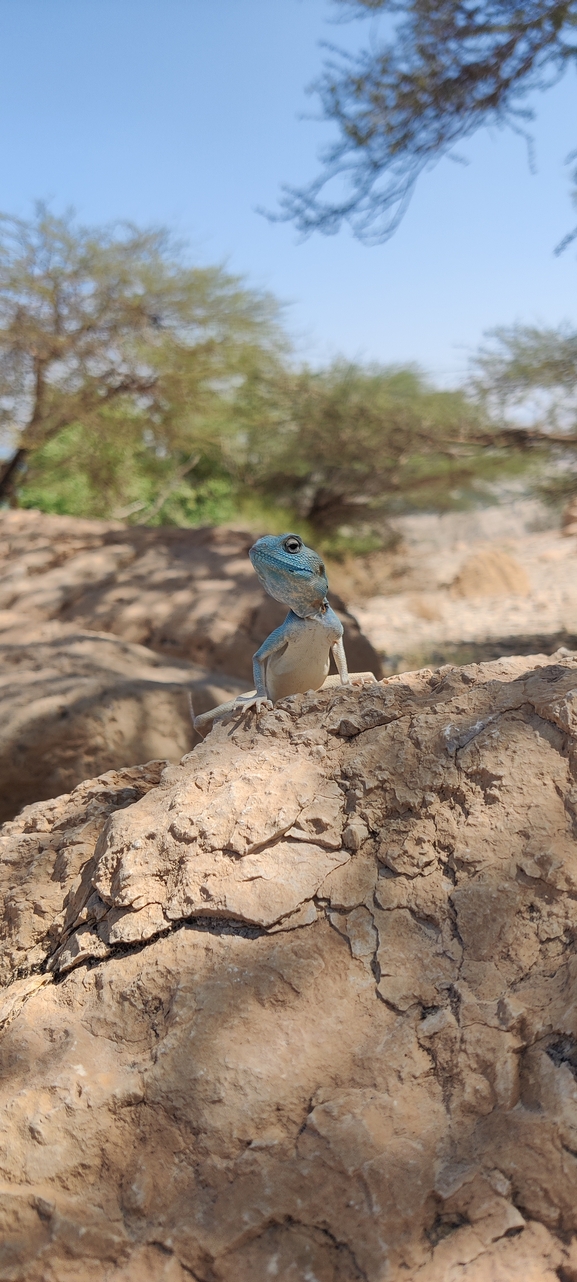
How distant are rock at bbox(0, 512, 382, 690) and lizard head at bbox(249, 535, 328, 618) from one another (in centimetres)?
239

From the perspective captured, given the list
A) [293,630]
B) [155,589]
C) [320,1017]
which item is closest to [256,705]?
[293,630]

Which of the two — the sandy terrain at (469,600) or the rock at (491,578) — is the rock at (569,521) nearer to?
the sandy terrain at (469,600)

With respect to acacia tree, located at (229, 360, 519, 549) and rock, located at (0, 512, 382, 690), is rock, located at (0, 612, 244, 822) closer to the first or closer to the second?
rock, located at (0, 512, 382, 690)

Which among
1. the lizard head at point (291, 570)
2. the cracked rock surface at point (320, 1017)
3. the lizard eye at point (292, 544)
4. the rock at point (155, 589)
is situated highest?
the lizard eye at point (292, 544)

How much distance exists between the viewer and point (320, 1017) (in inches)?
57.7

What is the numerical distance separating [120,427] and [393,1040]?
37.8ft

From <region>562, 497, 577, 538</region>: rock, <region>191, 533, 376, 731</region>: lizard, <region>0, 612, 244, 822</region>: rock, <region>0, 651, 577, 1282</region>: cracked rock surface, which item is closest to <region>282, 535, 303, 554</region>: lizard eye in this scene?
<region>191, 533, 376, 731</region>: lizard

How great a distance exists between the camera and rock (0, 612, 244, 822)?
12.1 ft

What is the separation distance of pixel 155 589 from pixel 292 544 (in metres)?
3.94

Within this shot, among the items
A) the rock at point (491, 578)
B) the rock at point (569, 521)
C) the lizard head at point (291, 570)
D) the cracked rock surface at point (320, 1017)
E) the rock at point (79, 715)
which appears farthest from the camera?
the rock at point (569, 521)

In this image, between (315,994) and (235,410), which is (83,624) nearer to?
(315,994)

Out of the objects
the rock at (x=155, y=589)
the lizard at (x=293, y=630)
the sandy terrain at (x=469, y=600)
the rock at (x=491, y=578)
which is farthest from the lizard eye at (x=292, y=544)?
the rock at (x=491, y=578)

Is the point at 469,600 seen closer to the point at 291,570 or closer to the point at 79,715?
the point at 79,715

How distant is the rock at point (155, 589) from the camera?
221 inches
